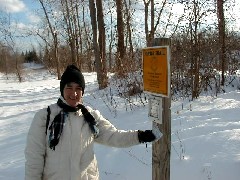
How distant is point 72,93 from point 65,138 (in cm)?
37

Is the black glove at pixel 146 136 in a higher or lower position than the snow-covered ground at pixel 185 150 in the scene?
higher

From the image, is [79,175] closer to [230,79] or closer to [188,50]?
[188,50]

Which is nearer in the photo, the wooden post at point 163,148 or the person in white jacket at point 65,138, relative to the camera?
the person in white jacket at point 65,138

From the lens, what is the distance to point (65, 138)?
7.85ft

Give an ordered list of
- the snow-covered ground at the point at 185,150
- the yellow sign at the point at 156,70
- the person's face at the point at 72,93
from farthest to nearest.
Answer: the snow-covered ground at the point at 185,150
the person's face at the point at 72,93
the yellow sign at the point at 156,70

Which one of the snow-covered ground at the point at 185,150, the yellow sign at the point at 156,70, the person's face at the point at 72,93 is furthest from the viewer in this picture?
the snow-covered ground at the point at 185,150

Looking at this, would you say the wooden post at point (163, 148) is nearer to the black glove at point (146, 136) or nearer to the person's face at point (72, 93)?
the black glove at point (146, 136)

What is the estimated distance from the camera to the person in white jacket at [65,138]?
2.35 meters

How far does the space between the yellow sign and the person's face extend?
0.57 m

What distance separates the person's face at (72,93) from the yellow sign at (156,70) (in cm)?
57

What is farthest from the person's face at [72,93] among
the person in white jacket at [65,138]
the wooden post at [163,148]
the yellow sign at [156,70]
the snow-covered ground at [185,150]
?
the snow-covered ground at [185,150]

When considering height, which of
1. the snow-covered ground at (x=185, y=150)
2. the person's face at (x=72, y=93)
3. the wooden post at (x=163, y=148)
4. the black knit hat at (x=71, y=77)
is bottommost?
the snow-covered ground at (x=185, y=150)

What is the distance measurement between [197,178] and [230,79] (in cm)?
775

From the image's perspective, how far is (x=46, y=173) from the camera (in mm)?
2406
